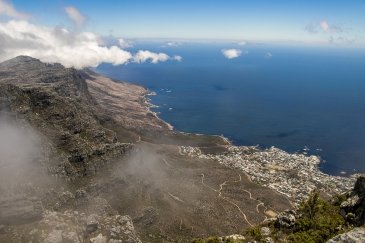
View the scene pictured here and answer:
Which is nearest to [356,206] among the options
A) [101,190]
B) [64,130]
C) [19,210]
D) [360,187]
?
[360,187]

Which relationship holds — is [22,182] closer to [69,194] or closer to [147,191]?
[69,194]

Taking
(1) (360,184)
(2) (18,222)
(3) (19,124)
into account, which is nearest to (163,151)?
(3) (19,124)

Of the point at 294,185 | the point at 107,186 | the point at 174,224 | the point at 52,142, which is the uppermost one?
the point at 52,142

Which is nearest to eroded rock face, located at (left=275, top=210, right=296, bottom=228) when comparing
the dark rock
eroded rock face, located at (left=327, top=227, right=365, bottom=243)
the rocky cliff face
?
the dark rock

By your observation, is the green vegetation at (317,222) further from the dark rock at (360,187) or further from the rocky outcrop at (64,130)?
the rocky outcrop at (64,130)

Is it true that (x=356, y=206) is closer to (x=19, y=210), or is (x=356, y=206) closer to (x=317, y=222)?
(x=317, y=222)

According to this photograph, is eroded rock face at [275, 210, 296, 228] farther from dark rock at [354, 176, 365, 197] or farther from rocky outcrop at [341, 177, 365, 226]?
dark rock at [354, 176, 365, 197]

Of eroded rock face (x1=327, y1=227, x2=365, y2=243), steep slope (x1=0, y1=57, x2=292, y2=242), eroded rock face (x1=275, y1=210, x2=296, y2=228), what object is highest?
eroded rock face (x1=327, y1=227, x2=365, y2=243)

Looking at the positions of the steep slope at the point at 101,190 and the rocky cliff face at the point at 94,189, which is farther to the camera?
the steep slope at the point at 101,190

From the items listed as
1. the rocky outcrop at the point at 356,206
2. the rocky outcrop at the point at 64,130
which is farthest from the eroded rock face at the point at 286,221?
the rocky outcrop at the point at 64,130
